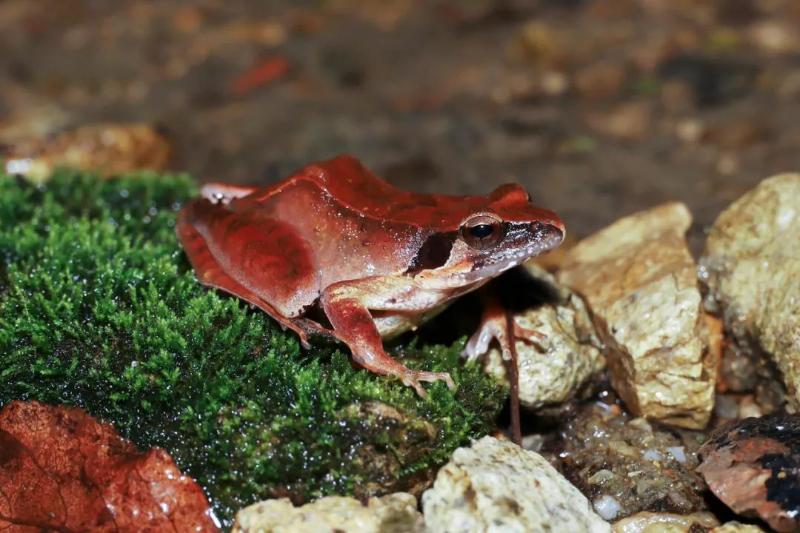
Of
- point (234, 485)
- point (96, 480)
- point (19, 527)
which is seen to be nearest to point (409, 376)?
point (234, 485)

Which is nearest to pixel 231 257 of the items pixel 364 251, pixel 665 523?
pixel 364 251

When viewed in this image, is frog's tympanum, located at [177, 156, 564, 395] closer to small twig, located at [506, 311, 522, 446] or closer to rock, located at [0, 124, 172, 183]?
small twig, located at [506, 311, 522, 446]

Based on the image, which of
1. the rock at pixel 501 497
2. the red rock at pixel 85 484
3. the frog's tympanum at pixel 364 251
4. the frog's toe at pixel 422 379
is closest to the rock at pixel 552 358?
the frog's tympanum at pixel 364 251

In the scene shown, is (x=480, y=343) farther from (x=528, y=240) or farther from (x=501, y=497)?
(x=501, y=497)

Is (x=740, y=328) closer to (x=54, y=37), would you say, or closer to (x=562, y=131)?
(x=562, y=131)

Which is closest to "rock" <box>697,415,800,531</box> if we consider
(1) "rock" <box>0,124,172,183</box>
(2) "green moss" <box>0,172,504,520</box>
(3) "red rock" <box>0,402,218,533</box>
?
(2) "green moss" <box>0,172,504,520</box>

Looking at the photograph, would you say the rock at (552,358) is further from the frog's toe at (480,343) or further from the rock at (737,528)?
the rock at (737,528)
